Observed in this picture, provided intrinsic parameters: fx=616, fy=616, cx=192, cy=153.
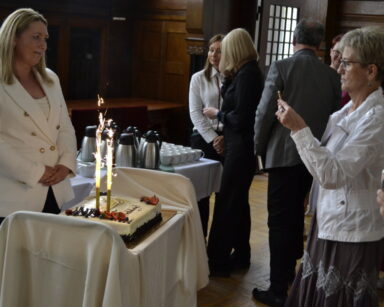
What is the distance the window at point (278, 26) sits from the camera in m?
7.24

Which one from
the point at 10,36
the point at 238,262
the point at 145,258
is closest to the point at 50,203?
the point at 10,36

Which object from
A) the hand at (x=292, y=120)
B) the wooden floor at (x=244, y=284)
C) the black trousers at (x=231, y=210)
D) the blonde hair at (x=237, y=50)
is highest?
the blonde hair at (x=237, y=50)

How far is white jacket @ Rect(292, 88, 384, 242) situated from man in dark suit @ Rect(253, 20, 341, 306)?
847 millimetres

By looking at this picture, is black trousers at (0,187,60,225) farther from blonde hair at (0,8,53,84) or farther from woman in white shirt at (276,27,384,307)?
woman in white shirt at (276,27,384,307)

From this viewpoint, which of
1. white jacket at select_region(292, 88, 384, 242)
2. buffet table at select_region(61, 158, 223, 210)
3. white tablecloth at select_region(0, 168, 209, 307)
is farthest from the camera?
buffet table at select_region(61, 158, 223, 210)

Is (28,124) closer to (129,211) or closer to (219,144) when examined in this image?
(129,211)

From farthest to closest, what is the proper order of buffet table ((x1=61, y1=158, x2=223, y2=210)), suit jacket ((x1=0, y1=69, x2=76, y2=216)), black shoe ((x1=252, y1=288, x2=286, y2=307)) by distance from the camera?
buffet table ((x1=61, y1=158, x2=223, y2=210))
black shoe ((x1=252, y1=288, x2=286, y2=307))
suit jacket ((x1=0, y1=69, x2=76, y2=216))

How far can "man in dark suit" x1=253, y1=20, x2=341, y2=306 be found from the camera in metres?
3.32

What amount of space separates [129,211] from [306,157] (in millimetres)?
704

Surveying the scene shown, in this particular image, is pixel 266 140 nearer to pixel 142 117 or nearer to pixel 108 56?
pixel 142 117

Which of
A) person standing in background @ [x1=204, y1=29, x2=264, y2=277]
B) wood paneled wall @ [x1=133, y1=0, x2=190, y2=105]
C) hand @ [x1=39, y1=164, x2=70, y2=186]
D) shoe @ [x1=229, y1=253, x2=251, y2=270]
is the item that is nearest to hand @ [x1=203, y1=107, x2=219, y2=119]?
person standing in background @ [x1=204, y1=29, x2=264, y2=277]

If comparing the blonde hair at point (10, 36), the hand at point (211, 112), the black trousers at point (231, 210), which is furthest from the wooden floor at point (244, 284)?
the blonde hair at point (10, 36)

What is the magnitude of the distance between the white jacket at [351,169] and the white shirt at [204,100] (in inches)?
72.0

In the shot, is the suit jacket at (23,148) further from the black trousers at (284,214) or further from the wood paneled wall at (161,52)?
the wood paneled wall at (161,52)
